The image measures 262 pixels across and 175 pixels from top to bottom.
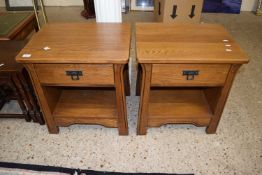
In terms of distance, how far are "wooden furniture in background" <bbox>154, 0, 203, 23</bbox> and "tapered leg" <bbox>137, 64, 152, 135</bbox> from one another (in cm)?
154

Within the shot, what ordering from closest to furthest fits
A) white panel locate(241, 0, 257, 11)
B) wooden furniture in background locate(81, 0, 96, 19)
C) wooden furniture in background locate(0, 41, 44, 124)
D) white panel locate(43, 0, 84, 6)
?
wooden furniture in background locate(0, 41, 44, 124) < wooden furniture in background locate(81, 0, 96, 19) < white panel locate(241, 0, 257, 11) < white panel locate(43, 0, 84, 6)

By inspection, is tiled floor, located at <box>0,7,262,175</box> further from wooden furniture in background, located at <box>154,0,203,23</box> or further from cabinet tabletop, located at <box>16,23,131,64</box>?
wooden furniture in background, located at <box>154,0,203,23</box>

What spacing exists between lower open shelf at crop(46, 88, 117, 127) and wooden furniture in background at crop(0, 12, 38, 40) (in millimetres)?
564

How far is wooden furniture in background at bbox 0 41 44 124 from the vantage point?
48.7 inches

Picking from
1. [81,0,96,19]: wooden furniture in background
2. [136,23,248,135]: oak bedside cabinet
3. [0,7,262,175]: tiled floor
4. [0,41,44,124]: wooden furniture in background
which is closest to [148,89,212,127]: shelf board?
[136,23,248,135]: oak bedside cabinet

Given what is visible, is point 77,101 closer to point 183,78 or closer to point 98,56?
point 98,56

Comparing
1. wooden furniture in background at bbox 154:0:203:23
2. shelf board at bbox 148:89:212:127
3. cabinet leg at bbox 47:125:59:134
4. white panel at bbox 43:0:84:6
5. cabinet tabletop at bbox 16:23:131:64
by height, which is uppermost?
cabinet tabletop at bbox 16:23:131:64

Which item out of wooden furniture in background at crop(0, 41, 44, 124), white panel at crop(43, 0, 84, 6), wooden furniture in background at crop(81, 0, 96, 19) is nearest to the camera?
wooden furniture in background at crop(0, 41, 44, 124)

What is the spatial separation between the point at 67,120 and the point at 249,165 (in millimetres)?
1113

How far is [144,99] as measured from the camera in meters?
1.21

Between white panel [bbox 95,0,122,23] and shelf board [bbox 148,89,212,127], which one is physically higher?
white panel [bbox 95,0,122,23]

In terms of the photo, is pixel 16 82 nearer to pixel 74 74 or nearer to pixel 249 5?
pixel 74 74

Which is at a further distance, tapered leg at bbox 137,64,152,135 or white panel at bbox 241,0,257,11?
white panel at bbox 241,0,257,11

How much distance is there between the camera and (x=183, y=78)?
1108 mm
